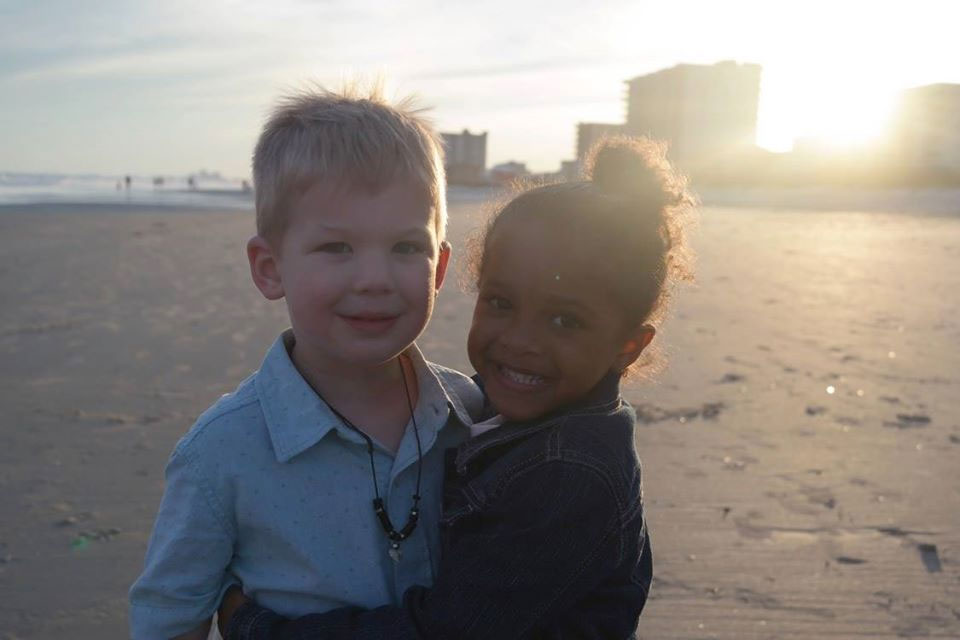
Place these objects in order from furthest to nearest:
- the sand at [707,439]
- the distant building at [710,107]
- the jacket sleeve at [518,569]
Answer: the distant building at [710,107], the sand at [707,439], the jacket sleeve at [518,569]

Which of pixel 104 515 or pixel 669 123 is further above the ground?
pixel 669 123

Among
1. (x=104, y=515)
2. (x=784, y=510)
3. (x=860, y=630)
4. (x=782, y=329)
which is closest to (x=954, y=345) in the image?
(x=782, y=329)

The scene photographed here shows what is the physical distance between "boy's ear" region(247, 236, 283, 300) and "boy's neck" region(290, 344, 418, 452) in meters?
0.14

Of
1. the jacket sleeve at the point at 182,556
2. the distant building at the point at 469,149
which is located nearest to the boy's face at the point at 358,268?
the jacket sleeve at the point at 182,556

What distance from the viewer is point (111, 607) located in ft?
9.99

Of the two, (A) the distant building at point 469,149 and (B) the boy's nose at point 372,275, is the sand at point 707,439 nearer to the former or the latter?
(B) the boy's nose at point 372,275

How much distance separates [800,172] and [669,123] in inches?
1076

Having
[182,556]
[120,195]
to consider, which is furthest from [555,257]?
[120,195]

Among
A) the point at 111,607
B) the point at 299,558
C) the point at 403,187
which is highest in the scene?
the point at 403,187

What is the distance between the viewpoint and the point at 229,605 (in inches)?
63.1

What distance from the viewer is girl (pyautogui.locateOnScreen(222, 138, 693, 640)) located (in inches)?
58.1

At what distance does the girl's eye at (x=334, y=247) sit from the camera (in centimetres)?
160

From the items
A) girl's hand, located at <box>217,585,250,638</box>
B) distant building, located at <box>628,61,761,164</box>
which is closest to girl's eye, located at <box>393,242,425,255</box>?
girl's hand, located at <box>217,585,250,638</box>

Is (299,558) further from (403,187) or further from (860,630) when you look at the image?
(860,630)
